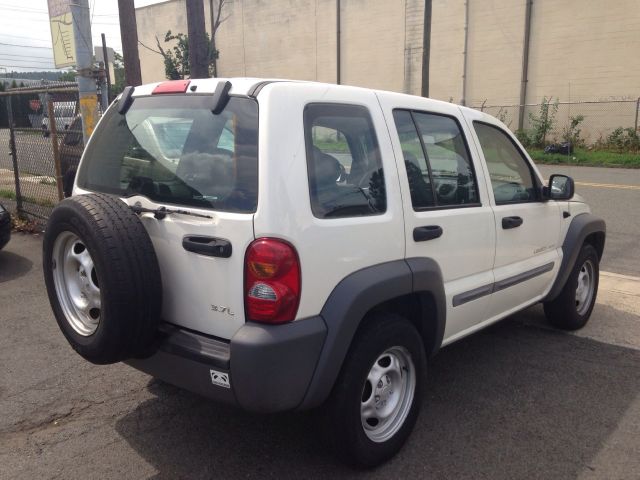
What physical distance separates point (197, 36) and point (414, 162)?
4.93 m

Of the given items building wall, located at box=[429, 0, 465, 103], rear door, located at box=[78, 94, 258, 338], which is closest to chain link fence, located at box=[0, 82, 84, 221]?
rear door, located at box=[78, 94, 258, 338]

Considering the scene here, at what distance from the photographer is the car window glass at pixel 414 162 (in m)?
3.22

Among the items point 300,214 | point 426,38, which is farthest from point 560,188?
point 426,38

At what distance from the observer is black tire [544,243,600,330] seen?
4859 millimetres

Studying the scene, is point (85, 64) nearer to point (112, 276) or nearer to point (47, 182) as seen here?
point (47, 182)

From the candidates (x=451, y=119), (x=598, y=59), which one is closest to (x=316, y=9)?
(x=598, y=59)

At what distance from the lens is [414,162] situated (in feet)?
10.8

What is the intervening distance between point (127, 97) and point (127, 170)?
46cm

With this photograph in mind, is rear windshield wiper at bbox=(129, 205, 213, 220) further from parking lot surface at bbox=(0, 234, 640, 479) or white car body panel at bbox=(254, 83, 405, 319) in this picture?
parking lot surface at bbox=(0, 234, 640, 479)

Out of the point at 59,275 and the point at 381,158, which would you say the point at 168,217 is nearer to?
the point at 59,275

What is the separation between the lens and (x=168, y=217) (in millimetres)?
2814

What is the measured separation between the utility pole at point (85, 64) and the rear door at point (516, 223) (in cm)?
461

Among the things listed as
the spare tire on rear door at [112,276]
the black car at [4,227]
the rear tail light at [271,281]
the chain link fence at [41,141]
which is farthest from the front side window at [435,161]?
the black car at [4,227]

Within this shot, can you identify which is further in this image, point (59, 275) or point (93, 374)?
point (93, 374)
